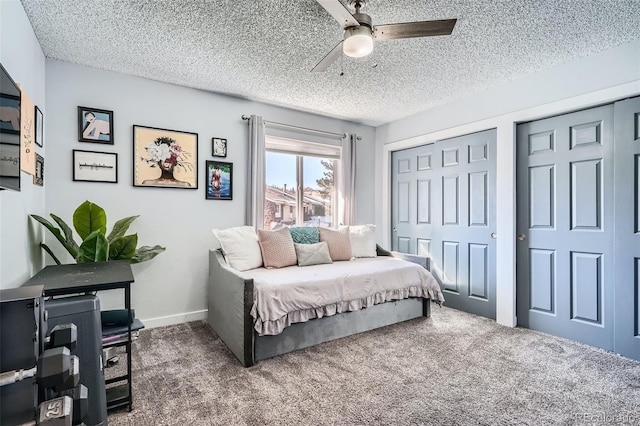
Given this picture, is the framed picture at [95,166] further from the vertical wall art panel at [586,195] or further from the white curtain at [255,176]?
the vertical wall art panel at [586,195]

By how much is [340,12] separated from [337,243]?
2376 mm

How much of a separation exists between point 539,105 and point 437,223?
1.65 metres

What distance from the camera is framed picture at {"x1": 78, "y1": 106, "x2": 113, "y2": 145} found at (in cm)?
283

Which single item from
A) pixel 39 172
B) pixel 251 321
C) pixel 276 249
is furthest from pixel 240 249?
pixel 39 172

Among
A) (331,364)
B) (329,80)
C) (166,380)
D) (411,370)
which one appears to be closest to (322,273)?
(331,364)

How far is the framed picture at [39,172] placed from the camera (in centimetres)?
236

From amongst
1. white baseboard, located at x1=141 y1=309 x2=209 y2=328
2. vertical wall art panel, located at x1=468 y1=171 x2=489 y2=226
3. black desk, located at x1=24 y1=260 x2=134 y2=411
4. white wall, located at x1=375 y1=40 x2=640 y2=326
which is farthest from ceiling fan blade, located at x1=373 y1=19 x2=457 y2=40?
white baseboard, located at x1=141 y1=309 x2=209 y2=328

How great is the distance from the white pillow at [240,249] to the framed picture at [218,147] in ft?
3.17

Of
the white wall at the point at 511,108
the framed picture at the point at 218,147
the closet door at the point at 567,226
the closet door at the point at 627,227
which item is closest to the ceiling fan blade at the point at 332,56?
the framed picture at the point at 218,147

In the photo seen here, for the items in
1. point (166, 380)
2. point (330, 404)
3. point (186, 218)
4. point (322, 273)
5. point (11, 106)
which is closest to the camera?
point (11, 106)

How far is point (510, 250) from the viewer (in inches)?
126

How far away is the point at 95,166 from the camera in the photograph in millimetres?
2902

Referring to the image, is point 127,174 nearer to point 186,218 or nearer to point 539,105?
point 186,218

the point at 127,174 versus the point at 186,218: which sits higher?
the point at 127,174
